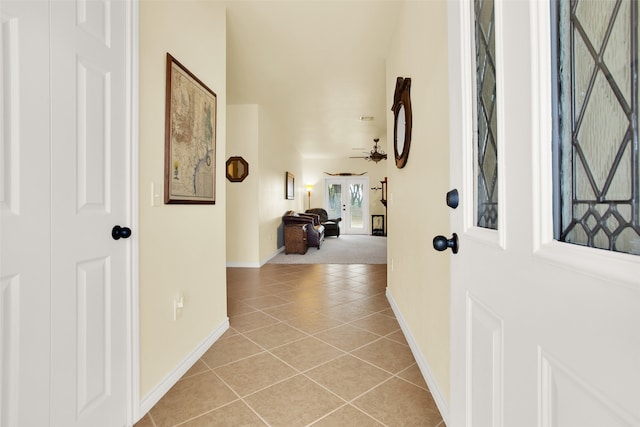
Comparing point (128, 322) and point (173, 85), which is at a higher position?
point (173, 85)

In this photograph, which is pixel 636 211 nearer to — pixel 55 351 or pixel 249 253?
pixel 55 351

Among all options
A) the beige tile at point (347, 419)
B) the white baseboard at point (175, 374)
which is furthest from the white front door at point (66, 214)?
the beige tile at point (347, 419)

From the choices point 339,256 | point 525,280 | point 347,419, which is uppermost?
point 525,280

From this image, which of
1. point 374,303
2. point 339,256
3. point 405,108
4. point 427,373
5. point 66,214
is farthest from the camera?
point 339,256

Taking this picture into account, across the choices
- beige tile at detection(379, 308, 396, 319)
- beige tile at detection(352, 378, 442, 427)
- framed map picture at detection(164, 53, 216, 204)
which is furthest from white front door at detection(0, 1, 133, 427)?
beige tile at detection(379, 308, 396, 319)

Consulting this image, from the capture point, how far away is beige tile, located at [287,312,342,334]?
8.71 feet

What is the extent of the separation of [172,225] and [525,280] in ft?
5.83

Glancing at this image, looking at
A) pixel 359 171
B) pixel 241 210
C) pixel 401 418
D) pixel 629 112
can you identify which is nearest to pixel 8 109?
pixel 629 112

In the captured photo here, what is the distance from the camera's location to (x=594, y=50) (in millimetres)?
457

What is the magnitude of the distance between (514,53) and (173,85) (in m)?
1.78

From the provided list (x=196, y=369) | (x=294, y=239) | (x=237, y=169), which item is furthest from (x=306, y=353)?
(x=294, y=239)

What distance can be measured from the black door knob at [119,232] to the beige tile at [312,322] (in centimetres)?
165

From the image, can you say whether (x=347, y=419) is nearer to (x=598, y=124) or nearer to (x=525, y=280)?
(x=525, y=280)

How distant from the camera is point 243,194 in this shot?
210 inches
